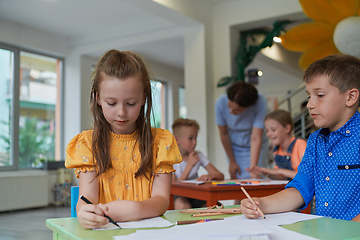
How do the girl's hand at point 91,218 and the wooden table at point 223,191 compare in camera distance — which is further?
the wooden table at point 223,191

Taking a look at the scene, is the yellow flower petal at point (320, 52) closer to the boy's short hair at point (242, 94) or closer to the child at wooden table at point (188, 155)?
the boy's short hair at point (242, 94)

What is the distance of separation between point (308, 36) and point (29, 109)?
14.2ft

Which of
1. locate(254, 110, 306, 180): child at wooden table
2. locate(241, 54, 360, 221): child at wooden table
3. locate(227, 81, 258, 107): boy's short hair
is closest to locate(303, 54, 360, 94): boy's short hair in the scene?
locate(241, 54, 360, 221): child at wooden table

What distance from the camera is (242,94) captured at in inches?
114

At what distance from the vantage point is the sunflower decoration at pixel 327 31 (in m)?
3.11

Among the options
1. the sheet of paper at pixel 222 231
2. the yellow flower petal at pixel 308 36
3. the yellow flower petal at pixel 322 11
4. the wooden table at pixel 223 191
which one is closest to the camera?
the sheet of paper at pixel 222 231

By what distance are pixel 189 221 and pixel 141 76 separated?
0.50m

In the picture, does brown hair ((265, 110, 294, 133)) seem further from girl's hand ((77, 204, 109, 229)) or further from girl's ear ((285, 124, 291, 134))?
girl's hand ((77, 204, 109, 229))

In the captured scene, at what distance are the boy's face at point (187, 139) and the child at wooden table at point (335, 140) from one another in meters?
1.68

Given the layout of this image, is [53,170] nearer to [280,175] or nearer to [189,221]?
[280,175]

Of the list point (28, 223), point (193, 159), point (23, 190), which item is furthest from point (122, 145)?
point (23, 190)

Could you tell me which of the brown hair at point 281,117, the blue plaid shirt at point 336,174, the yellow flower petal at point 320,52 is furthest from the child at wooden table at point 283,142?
the blue plaid shirt at point 336,174

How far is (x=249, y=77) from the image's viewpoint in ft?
15.8

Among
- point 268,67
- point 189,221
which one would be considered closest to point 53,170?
point 268,67
